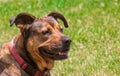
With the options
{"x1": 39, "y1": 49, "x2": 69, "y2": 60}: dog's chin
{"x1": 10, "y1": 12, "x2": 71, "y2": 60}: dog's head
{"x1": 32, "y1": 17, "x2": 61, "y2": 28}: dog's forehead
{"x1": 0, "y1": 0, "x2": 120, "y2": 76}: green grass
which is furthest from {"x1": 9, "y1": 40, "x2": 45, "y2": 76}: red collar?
{"x1": 0, "y1": 0, "x2": 120, "y2": 76}: green grass

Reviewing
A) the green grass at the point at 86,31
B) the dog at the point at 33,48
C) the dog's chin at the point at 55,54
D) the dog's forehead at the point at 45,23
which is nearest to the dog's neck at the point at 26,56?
the dog at the point at 33,48

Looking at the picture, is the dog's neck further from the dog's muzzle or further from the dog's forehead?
the dog's forehead

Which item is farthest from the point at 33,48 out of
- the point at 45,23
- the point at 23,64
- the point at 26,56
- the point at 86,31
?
the point at 86,31

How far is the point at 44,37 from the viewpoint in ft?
26.1

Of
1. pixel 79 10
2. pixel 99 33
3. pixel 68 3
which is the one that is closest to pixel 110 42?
pixel 99 33

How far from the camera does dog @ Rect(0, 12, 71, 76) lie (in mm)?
7859

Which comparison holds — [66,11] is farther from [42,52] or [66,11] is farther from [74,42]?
[42,52]

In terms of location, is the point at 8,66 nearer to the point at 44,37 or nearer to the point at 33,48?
the point at 33,48

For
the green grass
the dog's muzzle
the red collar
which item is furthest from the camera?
the green grass

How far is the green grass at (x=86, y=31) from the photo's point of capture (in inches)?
380

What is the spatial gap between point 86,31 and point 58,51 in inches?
161

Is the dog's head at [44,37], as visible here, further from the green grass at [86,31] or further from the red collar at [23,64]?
the green grass at [86,31]

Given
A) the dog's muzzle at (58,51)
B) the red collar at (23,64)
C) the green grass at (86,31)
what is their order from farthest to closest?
the green grass at (86,31) < the red collar at (23,64) < the dog's muzzle at (58,51)

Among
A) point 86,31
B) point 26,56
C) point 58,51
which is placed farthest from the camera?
point 86,31
